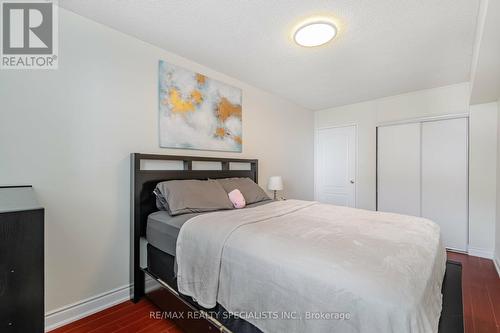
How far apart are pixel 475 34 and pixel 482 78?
539 millimetres

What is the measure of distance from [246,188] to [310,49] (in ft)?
5.22

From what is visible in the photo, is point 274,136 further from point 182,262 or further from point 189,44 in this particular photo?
point 182,262

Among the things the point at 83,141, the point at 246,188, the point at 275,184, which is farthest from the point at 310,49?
the point at 83,141

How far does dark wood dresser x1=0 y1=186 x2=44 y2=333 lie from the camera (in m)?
1.00

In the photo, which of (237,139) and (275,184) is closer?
(237,139)

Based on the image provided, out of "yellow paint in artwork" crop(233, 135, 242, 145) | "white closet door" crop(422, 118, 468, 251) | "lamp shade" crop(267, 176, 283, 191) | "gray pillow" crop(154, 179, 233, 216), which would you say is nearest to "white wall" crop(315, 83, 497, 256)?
"white closet door" crop(422, 118, 468, 251)

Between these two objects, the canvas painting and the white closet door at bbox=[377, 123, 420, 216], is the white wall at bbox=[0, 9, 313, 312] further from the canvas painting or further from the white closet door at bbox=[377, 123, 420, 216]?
the white closet door at bbox=[377, 123, 420, 216]

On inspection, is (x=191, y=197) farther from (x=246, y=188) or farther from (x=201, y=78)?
(x=201, y=78)

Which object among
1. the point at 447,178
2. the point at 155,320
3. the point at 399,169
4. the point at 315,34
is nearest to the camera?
the point at 155,320

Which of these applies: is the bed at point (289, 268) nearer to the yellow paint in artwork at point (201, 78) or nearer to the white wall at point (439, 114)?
the yellow paint in artwork at point (201, 78)

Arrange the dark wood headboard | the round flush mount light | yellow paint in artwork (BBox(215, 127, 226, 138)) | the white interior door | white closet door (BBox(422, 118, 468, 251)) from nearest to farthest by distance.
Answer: the round flush mount light → the dark wood headboard → yellow paint in artwork (BBox(215, 127, 226, 138)) → white closet door (BBox(422, 118, 468, 251)) → the white interior door

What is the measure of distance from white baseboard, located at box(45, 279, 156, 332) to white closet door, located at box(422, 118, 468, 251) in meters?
3.82

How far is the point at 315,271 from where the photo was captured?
39.1 inches

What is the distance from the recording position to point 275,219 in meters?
1.70
